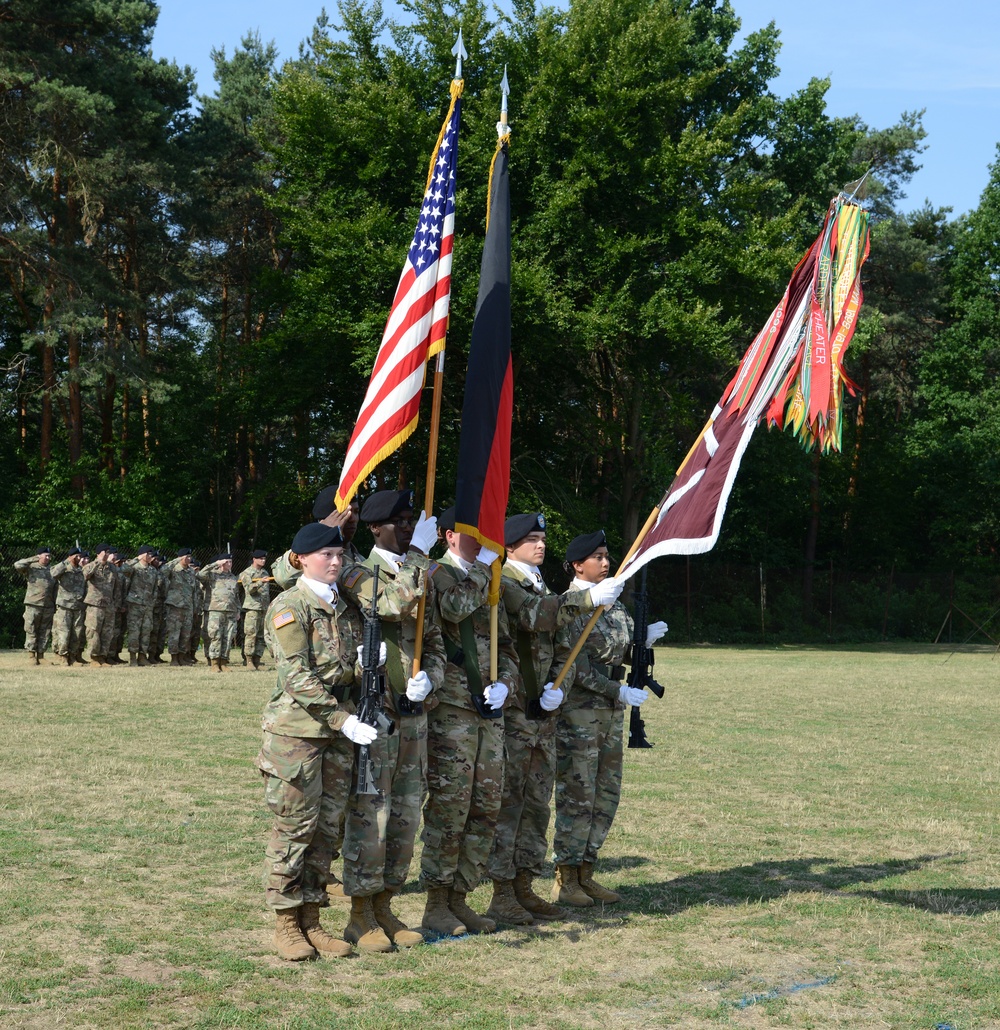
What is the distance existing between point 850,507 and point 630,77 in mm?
22301

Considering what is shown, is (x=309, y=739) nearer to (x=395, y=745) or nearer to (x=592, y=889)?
(x=395, y=745)

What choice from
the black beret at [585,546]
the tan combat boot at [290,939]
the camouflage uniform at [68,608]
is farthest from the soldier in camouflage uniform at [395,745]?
the camouflage uniform at [68,608]

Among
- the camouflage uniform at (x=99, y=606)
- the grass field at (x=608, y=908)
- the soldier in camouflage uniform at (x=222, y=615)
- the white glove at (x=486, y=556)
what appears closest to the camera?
the grass field at (x=608, y=908)

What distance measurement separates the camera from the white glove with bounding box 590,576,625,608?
6.61 meters

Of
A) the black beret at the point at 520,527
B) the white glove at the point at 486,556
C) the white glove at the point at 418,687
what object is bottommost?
the white glove at the point at 418,687

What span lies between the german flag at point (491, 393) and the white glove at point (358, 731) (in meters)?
1.30

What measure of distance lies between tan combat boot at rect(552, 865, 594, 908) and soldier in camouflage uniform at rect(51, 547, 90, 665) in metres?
16.7

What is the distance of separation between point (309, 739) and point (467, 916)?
4.66 ft

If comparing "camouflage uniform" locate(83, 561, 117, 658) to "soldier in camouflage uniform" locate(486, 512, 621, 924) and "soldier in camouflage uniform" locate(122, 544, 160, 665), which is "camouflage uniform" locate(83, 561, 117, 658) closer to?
"soldier in camouflage uniform" locate(122, 544, 160, 665)

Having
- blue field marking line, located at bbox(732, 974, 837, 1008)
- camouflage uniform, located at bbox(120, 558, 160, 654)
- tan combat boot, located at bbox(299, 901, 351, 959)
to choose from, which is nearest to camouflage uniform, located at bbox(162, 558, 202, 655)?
camouflage uniform, located at bbox(120, 558, 160, 654)

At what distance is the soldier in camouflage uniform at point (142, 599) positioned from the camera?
22016mm

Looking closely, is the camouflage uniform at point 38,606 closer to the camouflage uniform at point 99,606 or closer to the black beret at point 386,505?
the camouflage uniform at point 99,606

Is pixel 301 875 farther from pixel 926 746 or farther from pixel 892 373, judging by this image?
pixel 892 373

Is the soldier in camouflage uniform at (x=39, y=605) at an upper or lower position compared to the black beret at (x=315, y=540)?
lower
